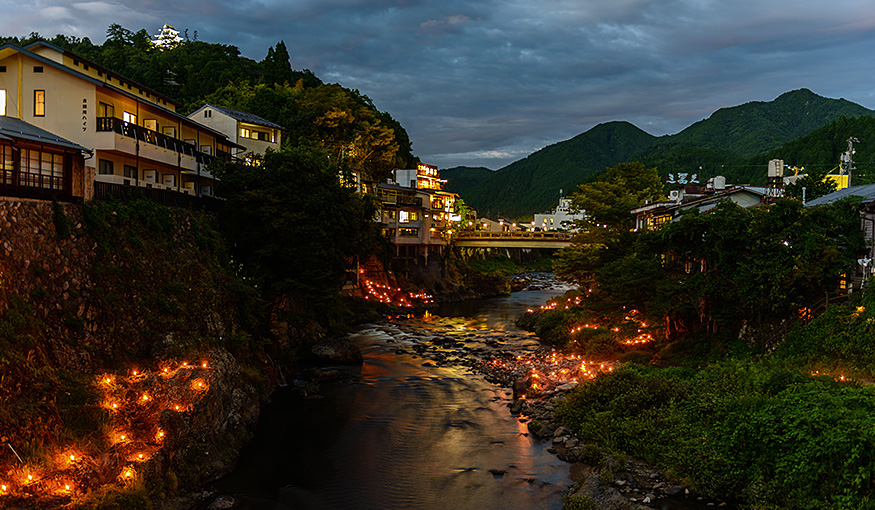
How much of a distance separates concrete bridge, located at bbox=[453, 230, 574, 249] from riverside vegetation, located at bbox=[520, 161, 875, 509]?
82.7 ft

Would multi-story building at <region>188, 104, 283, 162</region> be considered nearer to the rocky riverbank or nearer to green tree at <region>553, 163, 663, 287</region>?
the rocky riverbank

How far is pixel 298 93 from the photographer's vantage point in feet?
247

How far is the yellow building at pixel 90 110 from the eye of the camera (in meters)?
27.5

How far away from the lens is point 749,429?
651 inches

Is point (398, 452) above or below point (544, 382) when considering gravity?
below

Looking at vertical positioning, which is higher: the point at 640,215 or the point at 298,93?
the point at 298,93

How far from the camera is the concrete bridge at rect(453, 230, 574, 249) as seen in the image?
61750 millimetres

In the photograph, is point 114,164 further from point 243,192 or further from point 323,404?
point 323,404

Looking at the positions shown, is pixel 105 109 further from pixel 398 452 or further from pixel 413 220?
pixel 413 220

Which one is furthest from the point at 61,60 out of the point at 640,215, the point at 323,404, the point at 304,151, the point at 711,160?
the point at 711,160

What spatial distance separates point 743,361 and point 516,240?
41.5 metres

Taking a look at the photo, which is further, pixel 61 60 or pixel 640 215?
pixel 640 215

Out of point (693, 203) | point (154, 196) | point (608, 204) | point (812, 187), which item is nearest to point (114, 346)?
point (154, 196)

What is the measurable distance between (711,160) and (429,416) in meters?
123
